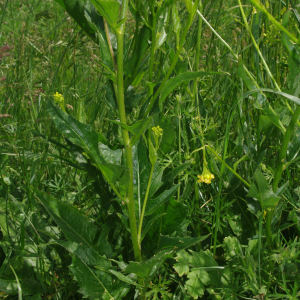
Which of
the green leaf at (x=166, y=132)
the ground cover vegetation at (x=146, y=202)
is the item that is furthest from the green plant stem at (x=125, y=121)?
the green leaf at (x=166, y=132)

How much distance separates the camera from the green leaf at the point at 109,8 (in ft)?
2.76

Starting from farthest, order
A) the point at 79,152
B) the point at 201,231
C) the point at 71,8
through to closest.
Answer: the point at 201,231 → the point at 79,152 → the point at 71,8

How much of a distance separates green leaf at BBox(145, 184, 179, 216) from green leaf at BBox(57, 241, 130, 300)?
260 millimetres

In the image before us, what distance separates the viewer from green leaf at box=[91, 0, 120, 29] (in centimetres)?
84

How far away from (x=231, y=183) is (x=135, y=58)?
79 centimetres

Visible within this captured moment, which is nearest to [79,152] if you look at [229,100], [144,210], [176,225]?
[144,210]

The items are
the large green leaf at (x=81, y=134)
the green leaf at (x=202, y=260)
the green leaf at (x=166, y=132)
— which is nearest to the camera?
the large green leaf at (x=81, y=134)

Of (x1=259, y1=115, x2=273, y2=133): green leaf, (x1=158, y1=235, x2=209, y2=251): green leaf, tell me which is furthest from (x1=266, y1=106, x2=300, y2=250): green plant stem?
(x1=158, y1=235, x2=209, y2=251): green leaf

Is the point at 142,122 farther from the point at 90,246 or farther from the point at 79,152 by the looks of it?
the point at 90,246

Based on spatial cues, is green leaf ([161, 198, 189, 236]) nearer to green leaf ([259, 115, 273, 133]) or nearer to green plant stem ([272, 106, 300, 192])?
green plant stem ([272, 106, 300, 192])

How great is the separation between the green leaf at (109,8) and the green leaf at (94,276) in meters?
0.78

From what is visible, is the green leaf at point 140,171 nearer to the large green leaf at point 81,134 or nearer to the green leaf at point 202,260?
the large green leaf at point 81,134

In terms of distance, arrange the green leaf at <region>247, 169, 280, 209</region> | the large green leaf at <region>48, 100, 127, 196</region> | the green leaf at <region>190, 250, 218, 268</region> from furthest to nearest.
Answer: the green leaf at <region>190, 250, 218, 268</region>, the green leaf at <region>247, 169, 280, 209</region>, the large green leaf at <region>48, 100, 127, 196</region>

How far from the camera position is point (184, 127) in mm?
1561
